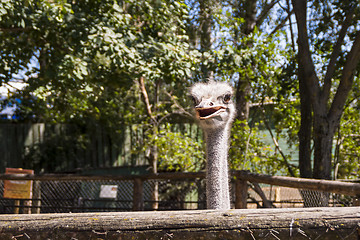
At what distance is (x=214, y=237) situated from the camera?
1180mm

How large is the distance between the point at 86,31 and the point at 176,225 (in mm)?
3814

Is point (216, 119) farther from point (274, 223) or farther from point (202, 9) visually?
point (202, 9)

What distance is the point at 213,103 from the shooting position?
215 cm

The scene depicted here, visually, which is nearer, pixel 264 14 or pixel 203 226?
pixel 203 226

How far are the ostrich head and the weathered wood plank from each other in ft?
3.06

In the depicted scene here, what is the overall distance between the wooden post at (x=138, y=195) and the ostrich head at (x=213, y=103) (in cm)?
216

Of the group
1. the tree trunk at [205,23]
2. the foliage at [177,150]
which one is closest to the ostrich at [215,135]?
the foliage at [177,150]

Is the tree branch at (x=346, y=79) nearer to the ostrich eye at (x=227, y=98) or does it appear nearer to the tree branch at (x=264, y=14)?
the ostrich eye at (x=227, y=98)

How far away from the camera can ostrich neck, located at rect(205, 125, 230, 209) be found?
2.14 m

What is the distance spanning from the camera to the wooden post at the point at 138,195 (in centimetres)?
426

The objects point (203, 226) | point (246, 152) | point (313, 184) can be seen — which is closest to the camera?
point (203, 226)

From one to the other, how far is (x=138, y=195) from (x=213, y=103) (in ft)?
7.80

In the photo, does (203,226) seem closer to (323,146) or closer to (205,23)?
(323,146)

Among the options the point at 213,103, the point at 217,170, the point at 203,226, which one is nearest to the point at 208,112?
the point at 213,103
